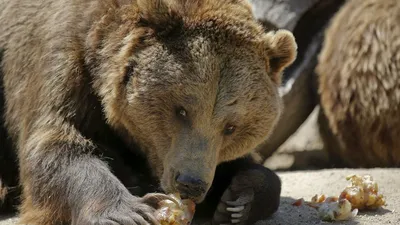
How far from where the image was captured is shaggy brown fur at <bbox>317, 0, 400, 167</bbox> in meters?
7.23

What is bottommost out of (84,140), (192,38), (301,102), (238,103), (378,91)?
(301,102)

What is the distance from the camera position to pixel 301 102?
8.63m

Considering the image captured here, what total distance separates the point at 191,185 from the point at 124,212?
1.25 feet

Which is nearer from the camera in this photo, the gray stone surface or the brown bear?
the brown bear

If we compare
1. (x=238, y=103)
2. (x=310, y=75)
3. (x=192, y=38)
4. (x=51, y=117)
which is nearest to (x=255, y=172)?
(x=238, y=103)

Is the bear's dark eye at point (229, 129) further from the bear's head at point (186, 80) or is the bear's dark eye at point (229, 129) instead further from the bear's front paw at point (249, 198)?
the bear's front paw at point (249, 198)

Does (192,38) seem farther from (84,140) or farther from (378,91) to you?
(378,91)

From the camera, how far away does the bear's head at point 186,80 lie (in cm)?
419

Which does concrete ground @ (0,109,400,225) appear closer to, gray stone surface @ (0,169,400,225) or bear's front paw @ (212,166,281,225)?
gray stone surface @ (0,169,400,225)

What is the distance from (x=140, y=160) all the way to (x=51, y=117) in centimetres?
69

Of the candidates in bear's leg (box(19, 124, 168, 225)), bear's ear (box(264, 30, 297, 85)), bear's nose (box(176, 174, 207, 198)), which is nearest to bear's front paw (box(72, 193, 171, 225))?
bear's leg (box(19, 124, 168, 225))

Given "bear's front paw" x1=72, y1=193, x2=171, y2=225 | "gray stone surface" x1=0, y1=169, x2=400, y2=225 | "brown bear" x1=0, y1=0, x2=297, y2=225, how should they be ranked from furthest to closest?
"gray stone surface" x1=0, y1=169, x2=400, y2=225 → "brown bear" x1=0, y1=0, x2=297, y2=225 → "bear's front paw" x1=72, y1=193, x2=171, y2=225

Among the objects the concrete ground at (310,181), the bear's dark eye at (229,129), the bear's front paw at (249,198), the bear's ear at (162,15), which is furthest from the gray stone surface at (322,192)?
the bear's ear at (162,15)

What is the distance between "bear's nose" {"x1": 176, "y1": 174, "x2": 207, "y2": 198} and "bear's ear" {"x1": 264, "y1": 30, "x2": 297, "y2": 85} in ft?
3.34
